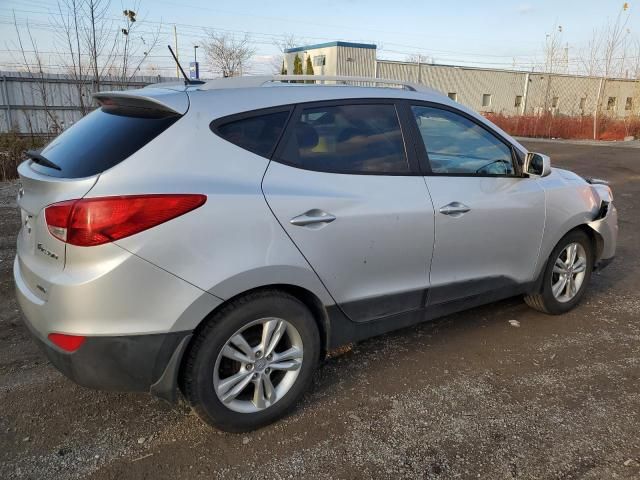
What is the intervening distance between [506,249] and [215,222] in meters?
2.22

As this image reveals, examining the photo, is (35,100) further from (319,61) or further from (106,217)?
(319,61)

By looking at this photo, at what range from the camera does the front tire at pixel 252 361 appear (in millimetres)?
2350

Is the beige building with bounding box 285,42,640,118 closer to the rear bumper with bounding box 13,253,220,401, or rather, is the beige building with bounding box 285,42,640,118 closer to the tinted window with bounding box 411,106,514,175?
the tinted window with bounding box 411,106,514,175

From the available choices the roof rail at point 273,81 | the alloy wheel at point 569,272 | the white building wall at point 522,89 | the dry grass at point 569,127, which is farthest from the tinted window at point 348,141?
the white building wall at point 522,89

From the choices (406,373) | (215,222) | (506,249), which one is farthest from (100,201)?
(506,249)

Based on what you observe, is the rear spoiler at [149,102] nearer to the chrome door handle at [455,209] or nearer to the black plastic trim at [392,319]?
the black plastic trim at [392,319]

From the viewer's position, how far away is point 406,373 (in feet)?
10.5

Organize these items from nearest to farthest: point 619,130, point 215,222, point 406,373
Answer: point 215,222
point 406,373
point 619,130

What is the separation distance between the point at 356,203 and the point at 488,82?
138 feet

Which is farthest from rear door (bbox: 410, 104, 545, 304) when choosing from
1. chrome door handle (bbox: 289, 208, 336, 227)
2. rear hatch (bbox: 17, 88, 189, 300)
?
rear hatch (bbox: 17, 88, 189, 300)

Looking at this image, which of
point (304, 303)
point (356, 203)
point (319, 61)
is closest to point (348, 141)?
point (356, 203)

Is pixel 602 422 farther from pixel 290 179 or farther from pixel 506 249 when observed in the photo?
pixel 290 179

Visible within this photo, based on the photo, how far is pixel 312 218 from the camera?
253 centimetres

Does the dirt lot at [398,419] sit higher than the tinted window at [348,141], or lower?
lower
